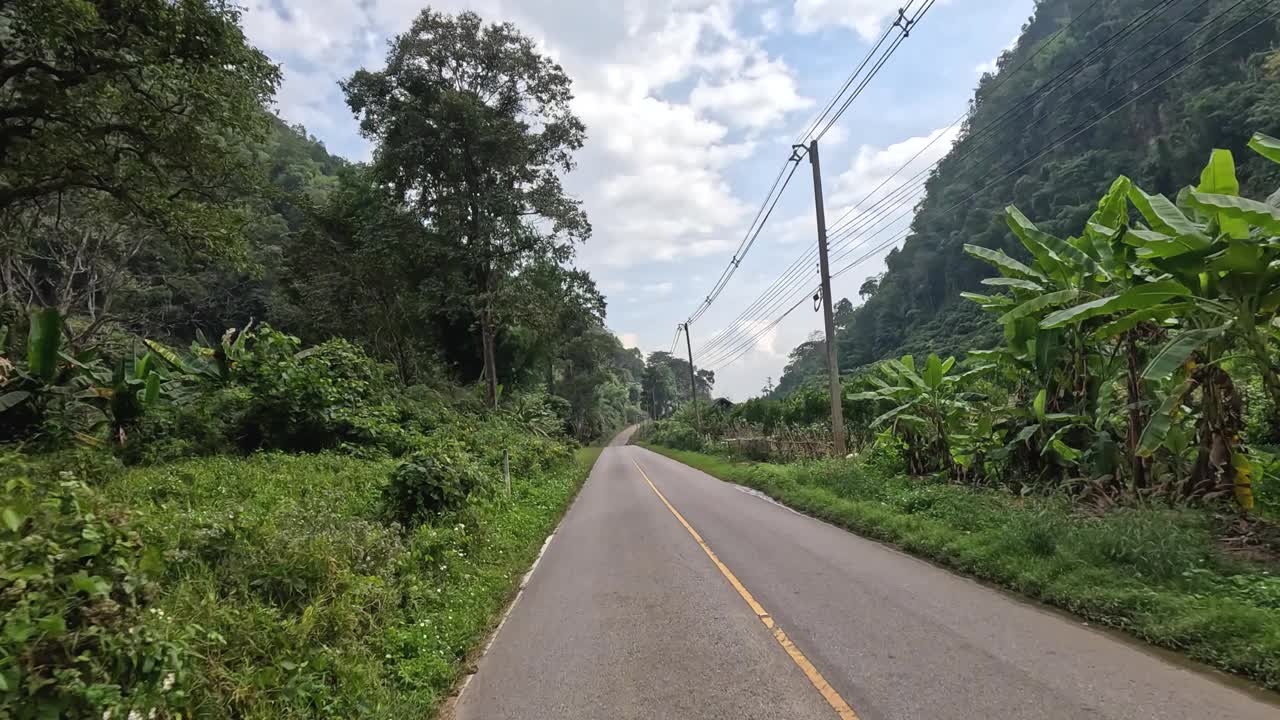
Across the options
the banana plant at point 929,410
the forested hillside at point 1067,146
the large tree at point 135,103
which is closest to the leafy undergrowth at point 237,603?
the large tree at point 135,103

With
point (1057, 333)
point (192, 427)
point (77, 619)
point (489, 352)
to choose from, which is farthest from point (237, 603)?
point (489, 352)

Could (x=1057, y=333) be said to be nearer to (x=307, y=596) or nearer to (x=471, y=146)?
(x=307, y=596)

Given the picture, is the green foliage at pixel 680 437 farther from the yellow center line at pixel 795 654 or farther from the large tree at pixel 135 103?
the yellow center line at pixel 795 654

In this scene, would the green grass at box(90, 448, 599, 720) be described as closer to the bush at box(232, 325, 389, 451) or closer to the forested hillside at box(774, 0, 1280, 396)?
the bush at box(232, 325, 389, 451)

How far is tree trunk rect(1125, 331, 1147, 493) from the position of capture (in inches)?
283

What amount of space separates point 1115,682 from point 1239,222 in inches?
171

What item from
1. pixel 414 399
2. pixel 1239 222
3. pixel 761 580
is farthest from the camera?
pixel 414 399

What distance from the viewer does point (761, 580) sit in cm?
678

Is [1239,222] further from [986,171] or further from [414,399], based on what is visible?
[986,171]

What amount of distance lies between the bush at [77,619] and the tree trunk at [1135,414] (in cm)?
928

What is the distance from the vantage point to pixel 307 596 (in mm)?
5000

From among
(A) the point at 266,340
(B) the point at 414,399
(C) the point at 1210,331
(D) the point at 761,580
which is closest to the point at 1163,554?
(C) the point at 1210,331

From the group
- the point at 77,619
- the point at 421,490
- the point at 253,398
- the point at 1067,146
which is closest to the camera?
the point at 77,619

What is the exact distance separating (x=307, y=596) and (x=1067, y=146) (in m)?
83.9
